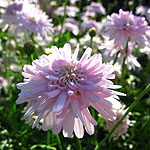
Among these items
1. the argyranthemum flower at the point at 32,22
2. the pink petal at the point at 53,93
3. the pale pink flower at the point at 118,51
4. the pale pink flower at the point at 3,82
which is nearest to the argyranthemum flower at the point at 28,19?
the argyranthemum flower at the point at 32,22

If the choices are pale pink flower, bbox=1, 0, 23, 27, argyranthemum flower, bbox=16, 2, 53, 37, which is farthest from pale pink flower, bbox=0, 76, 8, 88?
argyranthemum flower, bbox=16, 2, 53, 37

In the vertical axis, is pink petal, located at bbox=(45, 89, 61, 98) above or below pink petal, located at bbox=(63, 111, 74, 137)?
above

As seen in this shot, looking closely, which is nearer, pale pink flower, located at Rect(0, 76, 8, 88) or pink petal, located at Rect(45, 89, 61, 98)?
pink petal, located at Rect(45, 89, 61, 98)

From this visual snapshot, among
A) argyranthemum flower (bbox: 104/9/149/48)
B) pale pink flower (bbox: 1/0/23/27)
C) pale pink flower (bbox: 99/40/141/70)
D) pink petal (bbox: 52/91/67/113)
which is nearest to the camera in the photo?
pink petal (bbox: 52/91/67/113)

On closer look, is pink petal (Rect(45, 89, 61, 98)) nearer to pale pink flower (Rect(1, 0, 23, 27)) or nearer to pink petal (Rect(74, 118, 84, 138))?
pink petal (Rect(74, 118, 84, 138))

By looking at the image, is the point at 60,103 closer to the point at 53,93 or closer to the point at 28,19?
the point at 53,93

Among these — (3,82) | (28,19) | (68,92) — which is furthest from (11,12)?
(68,92)

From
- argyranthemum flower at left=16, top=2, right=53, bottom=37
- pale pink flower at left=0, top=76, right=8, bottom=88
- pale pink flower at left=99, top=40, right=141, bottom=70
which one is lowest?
pale pink flower at left=0, top=76, right=8, bottom=88
